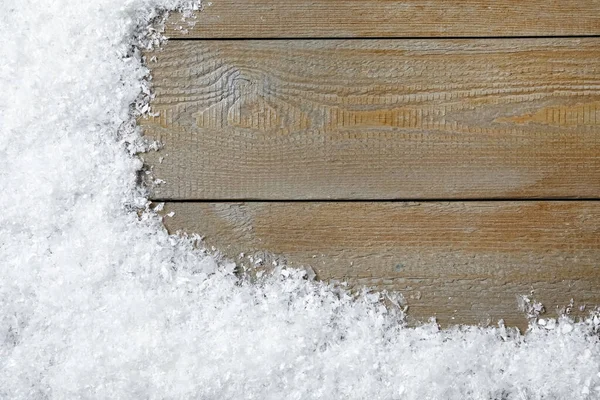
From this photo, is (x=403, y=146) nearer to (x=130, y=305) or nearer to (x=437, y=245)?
(x=437, y=245)

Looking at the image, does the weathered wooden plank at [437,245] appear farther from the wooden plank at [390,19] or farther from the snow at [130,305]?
the wooden plank at [390,19]

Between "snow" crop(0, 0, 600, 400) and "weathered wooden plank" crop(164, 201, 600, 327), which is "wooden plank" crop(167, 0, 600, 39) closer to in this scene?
"snow" crop(0, 0, 600, 400)

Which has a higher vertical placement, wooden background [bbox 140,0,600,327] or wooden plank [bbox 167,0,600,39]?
wooden plank [bbox 167,0,600,39]

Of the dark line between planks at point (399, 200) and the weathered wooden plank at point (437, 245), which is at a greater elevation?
the dark line between planks at point (399, 200)

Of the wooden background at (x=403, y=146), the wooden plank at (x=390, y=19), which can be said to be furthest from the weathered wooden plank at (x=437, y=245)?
the wooden plank at (x=390, y=19)

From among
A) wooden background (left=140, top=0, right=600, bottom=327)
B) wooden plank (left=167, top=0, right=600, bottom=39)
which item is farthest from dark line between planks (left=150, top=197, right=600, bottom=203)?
wooden plank (left=167, top=0, right=600, bottom=39)

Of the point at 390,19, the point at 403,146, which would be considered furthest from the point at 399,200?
the point at 390,19

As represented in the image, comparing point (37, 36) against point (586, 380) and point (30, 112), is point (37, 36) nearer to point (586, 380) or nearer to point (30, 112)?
point (30, 112)
